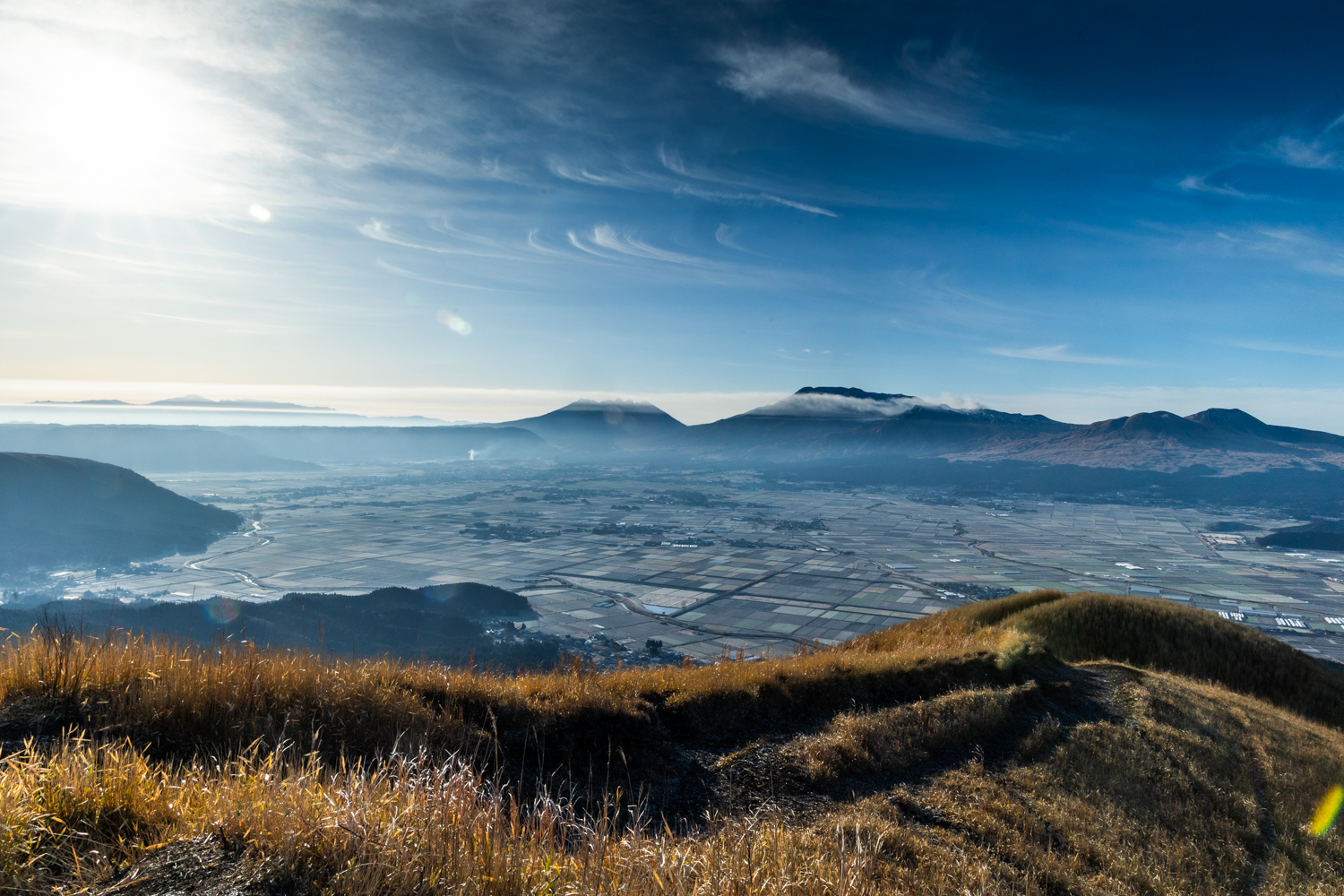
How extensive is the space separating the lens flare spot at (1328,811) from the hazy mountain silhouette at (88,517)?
111059 mm

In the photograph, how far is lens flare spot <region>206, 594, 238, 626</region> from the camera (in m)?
42.8

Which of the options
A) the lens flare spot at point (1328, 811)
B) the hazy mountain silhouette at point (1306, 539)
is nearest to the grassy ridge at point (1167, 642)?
the lens flare spot at point (1328, 811)

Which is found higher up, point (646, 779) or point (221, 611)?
point (646, 779)

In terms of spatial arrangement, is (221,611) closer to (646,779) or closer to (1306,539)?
(646,779)

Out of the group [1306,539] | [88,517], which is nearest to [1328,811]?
[88,517]

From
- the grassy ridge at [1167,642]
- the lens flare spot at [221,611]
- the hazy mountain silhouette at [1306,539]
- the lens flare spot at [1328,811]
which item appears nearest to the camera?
the lens flare spot at [1328,811]

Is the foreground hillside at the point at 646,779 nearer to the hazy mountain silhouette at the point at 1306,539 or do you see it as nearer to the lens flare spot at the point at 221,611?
the lens flare spot at the point at 221,611

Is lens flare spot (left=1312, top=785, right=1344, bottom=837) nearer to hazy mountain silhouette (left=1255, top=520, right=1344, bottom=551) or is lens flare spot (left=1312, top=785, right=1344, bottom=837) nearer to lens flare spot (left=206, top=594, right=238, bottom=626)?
lens flare spot (left=206, top=594, right=238, bottom=626)

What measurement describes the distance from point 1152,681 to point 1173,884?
851 centimetres

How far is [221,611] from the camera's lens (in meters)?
44.3

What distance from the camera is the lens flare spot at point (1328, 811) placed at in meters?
7.46

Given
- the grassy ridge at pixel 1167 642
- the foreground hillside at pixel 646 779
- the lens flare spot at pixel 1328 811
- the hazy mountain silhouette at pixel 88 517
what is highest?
the foreground hillside at pixel 646 779

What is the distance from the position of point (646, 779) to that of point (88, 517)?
126m

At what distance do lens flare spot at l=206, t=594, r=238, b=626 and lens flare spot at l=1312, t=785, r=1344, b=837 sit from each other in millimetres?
52936
